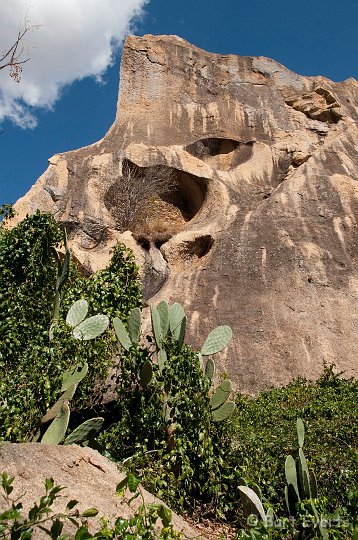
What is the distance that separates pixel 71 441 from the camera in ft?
16.2

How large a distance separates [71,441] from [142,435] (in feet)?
3.23

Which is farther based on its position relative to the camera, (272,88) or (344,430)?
(272,88)

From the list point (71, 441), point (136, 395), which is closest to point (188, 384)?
point (136, 395)

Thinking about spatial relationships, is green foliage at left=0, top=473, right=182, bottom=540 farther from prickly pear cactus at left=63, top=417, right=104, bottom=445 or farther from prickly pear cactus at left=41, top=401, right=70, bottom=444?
prickly pear cactus at left=63, top=417, right=104, bottom=445

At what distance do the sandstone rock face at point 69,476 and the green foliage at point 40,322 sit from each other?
3.73 ft

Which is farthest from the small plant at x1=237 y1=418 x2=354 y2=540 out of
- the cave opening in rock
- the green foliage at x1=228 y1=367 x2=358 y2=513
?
the cave opening in rock

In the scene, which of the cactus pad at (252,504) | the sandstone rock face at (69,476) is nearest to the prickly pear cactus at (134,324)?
the sandstone rock face at (69,476)

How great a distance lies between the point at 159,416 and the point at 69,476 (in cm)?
203

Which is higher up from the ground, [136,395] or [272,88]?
[272,88]

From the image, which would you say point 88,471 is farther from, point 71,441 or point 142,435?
point 142,435

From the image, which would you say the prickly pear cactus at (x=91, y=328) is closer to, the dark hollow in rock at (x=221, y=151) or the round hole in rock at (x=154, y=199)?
the round hole in rock at (x=154, y=199)

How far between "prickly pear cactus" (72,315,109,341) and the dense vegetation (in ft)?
0.38

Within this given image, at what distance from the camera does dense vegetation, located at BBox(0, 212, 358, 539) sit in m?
5.20

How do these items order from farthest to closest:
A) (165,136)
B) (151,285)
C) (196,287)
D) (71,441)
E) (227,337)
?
(165,136)
(151,285)
(196,287)
(227,337)
(71,441)
